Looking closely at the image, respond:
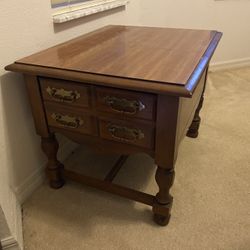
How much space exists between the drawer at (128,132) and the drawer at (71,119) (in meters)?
0.05

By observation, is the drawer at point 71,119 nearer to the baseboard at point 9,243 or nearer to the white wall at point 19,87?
the white wall at point 19,87

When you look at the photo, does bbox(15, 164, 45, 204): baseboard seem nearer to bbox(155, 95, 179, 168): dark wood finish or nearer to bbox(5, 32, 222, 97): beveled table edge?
bbox(5, 32, 222, 97): beveled table edge

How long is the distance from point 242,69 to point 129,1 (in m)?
1.55

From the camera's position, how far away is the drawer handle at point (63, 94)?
0.99 m

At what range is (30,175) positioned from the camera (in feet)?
4.32

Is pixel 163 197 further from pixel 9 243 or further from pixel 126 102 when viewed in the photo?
pixel 9 243

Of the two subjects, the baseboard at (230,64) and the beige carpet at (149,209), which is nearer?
the beige carpet at (149,209)

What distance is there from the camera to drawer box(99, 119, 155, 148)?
0.95 meters

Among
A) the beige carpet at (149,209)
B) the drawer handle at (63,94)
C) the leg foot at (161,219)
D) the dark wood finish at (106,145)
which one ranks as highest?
the drawer handle at (63,94)

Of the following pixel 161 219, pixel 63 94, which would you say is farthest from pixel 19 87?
pixel 161 219

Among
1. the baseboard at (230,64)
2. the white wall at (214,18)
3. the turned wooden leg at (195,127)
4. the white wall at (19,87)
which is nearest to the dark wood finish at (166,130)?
the white wall at (19,87)

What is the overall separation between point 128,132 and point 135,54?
0.33 meters

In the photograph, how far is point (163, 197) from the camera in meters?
1.10

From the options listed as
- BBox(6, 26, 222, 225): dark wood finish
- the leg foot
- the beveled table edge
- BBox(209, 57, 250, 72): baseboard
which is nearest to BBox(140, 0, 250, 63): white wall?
BBox(209, 57, 250, 72): baseboard
